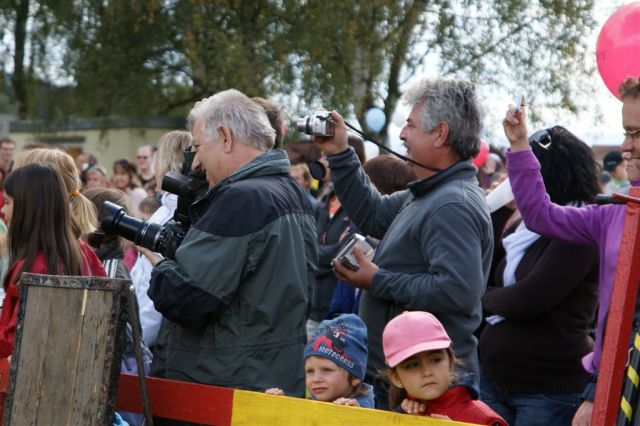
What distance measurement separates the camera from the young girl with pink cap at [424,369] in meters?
3.80

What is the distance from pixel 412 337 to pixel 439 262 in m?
0.55

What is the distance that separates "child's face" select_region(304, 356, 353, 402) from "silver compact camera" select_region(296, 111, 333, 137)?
985 mm

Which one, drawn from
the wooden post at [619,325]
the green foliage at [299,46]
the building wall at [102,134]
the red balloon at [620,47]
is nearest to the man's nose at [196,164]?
the red balloon at [620,47]

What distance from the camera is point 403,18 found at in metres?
16.6

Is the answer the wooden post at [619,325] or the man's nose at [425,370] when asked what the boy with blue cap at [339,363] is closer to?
the man's nose at [425,370]

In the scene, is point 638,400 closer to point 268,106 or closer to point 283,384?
point 283,384

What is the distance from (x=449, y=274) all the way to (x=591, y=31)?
13803 millimetres

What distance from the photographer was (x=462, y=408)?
3754 mm

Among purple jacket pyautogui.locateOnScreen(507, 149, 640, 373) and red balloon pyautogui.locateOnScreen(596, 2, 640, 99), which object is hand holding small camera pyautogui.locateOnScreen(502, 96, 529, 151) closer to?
purple jacket pyautogui.locateOnScreen(507, 149, 640, 373)

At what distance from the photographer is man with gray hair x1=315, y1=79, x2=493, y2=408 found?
433cm

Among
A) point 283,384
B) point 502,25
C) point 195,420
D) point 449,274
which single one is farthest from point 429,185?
point 502,25

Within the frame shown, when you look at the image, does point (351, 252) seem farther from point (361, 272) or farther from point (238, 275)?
point (238, 275)

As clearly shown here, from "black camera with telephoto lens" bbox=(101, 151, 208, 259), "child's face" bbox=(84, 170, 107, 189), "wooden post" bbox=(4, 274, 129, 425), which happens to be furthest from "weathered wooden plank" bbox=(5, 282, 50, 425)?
"child's face" bbox=(84, 170, 107, 189)

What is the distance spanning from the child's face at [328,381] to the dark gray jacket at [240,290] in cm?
16
